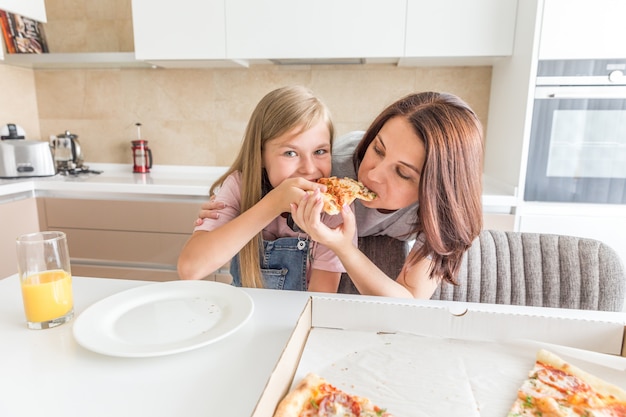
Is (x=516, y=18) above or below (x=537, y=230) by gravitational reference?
above

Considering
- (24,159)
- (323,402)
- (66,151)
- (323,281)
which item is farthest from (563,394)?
(66,151)

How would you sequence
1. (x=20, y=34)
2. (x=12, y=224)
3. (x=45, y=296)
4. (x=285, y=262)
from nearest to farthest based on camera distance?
(x=45, y=296)
(x=285, y=262)
(x=12, y=224)
(x=20, y=34)

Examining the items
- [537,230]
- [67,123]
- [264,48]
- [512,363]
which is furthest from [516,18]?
[67,123]

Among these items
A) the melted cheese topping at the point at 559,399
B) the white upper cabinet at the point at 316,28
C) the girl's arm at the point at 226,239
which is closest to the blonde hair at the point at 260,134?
the girl's arm at the point at 226,239

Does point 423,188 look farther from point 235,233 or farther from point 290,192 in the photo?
point 235,233

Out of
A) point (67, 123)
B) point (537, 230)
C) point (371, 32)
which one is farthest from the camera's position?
point (67, 123)

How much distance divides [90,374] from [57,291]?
0.19 metres

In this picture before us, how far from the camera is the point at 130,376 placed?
0.54 meters

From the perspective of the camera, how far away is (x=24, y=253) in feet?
2.14

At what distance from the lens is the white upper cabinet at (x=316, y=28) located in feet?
6.39

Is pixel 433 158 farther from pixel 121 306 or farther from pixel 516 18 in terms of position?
pixel 516 18

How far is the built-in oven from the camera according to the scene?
1.72 metres

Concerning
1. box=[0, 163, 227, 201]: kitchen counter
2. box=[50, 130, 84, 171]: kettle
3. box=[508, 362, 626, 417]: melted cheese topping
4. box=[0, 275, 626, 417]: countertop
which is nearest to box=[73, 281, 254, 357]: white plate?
box=[0, 275, 626, 417]: countertop

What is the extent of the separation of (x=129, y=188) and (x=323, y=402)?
186 cm
